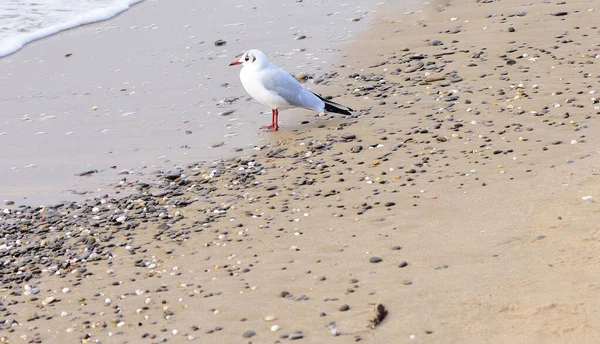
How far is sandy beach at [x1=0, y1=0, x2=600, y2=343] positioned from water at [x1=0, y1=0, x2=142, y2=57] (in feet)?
16.0

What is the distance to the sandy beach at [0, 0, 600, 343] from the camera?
4230 millimetres

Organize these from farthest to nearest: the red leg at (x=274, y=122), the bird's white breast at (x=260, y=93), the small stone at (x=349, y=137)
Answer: the bird's white breast at (x=260, y=93) → the red leg at (x=274, y=122) → the small stone at (x=349, y=137)

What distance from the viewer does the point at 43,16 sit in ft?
42.6

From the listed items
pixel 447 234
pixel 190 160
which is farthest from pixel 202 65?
pixel 447 234

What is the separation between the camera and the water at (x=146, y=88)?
746cm

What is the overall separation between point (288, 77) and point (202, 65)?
1.91m

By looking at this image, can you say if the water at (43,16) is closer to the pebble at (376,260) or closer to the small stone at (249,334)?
the pebble at (376,260)

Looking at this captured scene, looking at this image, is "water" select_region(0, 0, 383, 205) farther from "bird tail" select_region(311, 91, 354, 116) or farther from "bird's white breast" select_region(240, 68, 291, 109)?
"bird tail" select_region(311, 91, 354, 116)

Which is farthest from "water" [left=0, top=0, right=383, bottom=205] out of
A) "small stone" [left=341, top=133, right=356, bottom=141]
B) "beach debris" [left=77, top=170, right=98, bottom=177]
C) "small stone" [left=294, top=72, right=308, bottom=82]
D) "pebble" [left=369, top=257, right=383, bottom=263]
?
"pebble" [left=369, top=257, right=383, bottom=263]

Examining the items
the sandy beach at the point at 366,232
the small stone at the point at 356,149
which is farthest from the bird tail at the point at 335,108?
the small stone at the point at 356,149

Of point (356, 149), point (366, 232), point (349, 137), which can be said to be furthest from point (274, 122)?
point (366, 232)

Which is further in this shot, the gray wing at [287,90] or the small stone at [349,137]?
the gray wing at [287,90]

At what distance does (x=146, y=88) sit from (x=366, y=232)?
4542mm

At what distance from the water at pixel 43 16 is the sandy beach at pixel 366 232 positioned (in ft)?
16.0
